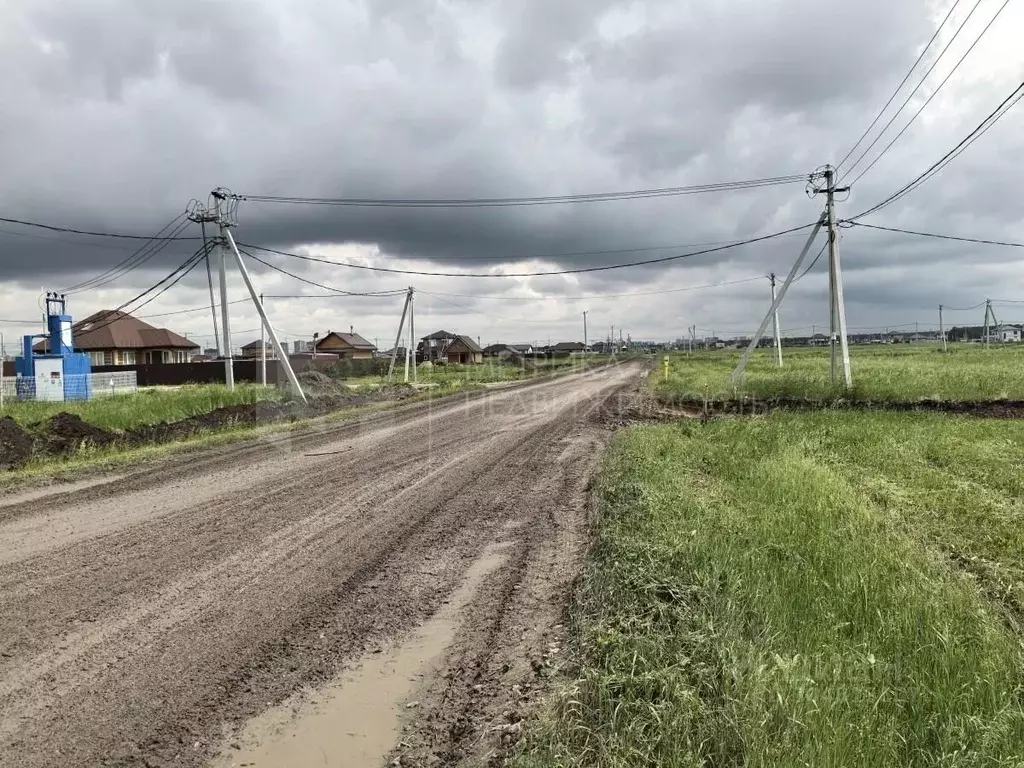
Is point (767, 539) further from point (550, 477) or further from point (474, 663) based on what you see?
point (550, 477)

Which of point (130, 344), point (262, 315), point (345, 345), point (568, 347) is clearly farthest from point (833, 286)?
point (568, 347)

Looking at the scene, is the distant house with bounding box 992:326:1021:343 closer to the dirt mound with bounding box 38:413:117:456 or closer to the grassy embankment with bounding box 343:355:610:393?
the grassy embankment with bounding box 343:355:610:393

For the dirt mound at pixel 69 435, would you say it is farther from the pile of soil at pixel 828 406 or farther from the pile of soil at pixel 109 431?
the pile of soil at pixel 828 406

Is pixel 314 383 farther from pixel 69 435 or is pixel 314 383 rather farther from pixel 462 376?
pixel 462 376

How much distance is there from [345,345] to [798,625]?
92.0 meters

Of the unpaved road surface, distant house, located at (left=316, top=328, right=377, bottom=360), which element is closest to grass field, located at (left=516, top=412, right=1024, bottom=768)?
the unpaved road surface

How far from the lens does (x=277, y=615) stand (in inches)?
200

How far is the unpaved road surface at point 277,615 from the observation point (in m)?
3.57

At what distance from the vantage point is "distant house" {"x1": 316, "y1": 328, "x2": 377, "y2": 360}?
299ft

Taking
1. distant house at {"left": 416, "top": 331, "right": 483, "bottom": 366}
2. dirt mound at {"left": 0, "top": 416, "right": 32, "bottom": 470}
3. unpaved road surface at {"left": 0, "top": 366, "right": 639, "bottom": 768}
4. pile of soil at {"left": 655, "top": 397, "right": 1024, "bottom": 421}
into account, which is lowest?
unpaved road surface at {"left": 0, "top": 366, "right": 639, "bottom": 768}

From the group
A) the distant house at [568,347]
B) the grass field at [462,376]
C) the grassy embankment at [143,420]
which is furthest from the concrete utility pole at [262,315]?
the distant house at [568,347]

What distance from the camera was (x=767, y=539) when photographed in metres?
6.18

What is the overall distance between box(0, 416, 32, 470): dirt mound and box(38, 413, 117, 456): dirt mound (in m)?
0.34

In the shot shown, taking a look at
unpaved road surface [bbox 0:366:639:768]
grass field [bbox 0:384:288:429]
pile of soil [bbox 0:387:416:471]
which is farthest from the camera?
grass field [bbox 0:384:288:429]
